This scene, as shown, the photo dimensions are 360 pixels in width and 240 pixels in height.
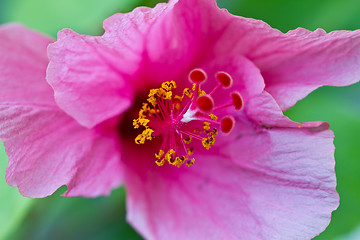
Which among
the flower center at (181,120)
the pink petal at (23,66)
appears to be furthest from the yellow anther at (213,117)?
the pink petal at (23,66)

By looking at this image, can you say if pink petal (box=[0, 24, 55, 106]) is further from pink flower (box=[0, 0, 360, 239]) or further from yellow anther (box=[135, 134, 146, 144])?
yellow anther (box=[135, 134, 146, 144])

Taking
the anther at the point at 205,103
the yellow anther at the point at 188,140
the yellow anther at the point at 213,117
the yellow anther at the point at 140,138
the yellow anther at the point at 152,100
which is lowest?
the yellow anther at the point at 188,140

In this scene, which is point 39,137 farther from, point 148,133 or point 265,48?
point 265,48

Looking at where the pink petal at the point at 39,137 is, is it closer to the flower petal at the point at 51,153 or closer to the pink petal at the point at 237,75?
the flower petal at the point at 51,153

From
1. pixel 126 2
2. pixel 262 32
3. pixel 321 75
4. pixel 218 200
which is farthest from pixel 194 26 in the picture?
pixel 126 2

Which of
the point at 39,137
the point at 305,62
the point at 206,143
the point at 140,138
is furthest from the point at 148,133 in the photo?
the point at 305,62

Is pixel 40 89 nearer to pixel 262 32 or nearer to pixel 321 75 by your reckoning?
pixel 262 32
